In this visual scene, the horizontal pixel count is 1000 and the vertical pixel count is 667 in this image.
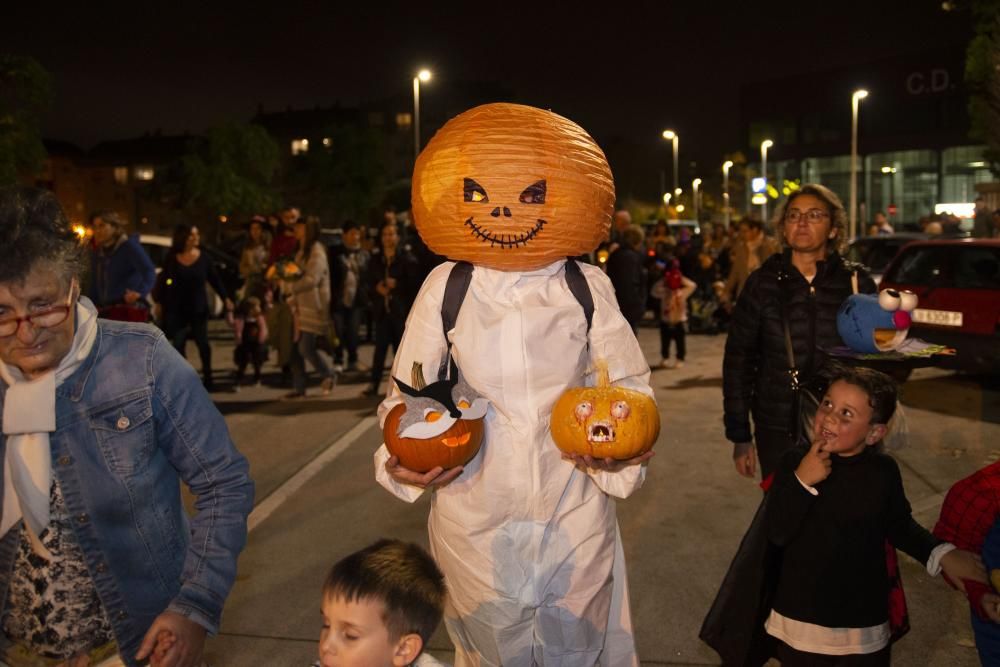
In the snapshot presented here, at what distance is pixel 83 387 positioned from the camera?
7.66 ft

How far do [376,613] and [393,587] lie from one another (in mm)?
69

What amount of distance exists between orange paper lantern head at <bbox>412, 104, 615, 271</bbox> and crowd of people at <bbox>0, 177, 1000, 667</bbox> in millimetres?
120

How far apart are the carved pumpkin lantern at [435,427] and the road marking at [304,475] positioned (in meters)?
3.51

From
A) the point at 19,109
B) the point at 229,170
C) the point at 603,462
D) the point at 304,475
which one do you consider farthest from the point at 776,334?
the point at 229,170

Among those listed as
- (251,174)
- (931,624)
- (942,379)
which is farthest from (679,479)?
(251,174)

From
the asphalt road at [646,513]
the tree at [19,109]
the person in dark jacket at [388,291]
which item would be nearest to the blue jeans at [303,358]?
the asphalt road at [646,513]

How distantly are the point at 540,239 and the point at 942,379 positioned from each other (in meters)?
10.2

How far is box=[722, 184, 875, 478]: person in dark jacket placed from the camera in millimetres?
4227

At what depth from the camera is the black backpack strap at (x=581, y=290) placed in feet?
10.1

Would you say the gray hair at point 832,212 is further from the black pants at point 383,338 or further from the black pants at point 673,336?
the black pants at point 673,336

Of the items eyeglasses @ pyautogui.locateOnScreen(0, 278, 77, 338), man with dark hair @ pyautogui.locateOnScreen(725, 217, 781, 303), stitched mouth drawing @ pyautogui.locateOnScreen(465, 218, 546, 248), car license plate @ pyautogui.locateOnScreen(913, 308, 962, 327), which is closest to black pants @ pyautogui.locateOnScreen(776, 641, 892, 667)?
stitched mouth drawing @ pyautogui.locateOnScreen(465, 218, 546, 248)

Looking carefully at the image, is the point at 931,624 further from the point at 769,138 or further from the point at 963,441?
the point at 769,138

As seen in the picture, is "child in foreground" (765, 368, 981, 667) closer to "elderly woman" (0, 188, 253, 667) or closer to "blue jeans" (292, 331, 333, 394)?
"elderly woman" (0, 188, 253, 667)

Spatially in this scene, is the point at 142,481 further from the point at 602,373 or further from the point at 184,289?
the point at 184,289
